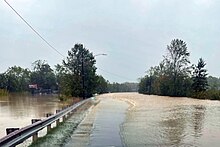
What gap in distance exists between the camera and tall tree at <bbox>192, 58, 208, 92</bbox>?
310ft

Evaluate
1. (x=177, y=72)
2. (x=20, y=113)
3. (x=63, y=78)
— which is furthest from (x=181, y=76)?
(x=20, y=113)

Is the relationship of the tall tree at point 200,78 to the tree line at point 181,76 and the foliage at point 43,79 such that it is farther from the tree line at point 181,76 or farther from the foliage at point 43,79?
the foliage at point 43,79

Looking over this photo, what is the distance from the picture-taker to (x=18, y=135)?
10.7 metres

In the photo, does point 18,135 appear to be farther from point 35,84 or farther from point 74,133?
point 35,84

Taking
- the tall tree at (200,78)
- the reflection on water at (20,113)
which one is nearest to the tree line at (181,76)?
Answer: the tall tree at (200,78)

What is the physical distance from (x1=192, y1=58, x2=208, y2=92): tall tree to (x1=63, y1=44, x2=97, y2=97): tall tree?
28.6 m

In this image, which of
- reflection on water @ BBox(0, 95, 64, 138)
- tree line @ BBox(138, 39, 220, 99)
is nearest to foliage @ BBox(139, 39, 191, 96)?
tree line @ BBox(138, 39, 220, 99)

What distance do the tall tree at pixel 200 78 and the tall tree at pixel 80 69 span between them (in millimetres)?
28584

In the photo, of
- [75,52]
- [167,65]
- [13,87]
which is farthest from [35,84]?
[75,52]

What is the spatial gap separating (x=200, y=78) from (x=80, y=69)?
34.5 metres

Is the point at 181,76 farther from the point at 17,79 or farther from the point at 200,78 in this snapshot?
the point at 17,79

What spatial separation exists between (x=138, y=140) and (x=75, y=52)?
2683 inches

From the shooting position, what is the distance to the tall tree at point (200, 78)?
94400 millimetres

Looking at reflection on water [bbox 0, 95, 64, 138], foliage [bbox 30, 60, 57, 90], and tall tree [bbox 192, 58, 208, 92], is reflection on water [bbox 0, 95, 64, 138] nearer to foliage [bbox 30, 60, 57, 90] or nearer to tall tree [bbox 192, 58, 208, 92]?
tall tree [bbox 192, 58, 208, 92]
